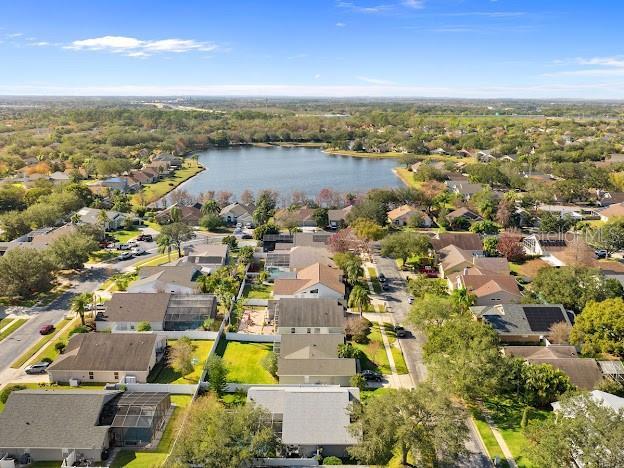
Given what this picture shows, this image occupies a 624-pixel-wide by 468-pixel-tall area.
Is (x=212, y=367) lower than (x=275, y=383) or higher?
higher

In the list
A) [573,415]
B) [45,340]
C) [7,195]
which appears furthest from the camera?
[7,195]

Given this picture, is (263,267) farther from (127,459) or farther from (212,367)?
(127,459)

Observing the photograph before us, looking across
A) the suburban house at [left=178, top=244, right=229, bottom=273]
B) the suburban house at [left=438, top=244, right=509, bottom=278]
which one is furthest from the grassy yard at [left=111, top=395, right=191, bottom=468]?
the suburban house at [left=438, top=244, right=509, bottom=278]

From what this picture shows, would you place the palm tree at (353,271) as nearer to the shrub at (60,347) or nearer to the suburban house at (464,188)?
the shrub at (60,347)

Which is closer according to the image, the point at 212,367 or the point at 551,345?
the point at 212,367

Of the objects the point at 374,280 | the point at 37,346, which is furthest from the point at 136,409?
the point at 374,280

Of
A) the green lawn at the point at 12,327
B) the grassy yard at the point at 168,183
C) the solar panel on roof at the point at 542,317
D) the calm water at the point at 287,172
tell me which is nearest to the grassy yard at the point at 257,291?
the green lawn at the point at 12,327

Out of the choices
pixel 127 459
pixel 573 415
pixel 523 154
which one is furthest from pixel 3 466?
pixel 523 154
